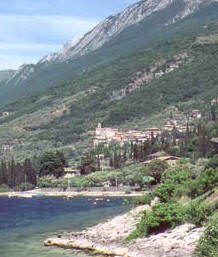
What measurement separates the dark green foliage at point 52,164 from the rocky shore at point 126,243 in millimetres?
91703

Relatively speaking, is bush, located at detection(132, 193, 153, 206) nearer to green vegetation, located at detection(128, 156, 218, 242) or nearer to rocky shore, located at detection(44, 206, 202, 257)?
green vegetation, located at detection(128, 156, 218, 242)

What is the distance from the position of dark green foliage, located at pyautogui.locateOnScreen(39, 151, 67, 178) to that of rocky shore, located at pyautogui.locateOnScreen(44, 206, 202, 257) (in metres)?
91.7

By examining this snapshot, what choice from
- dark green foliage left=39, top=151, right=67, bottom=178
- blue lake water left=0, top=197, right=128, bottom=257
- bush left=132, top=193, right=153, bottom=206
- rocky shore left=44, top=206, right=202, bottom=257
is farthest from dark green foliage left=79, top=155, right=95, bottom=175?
rocky shore left=44, top=206, right=202, bottom=257

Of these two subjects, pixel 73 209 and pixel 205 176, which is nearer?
pixel 205 176

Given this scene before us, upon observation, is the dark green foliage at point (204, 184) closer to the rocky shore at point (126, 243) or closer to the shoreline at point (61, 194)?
the rocky shore at point (126, 243)

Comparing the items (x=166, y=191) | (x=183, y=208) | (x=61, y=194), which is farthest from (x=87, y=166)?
(x=183, y=208)

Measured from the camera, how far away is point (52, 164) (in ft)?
481

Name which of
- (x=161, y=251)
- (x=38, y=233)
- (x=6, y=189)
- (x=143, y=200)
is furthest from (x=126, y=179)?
(x=161, y=251)

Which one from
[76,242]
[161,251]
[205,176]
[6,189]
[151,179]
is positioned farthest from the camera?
[6,189]

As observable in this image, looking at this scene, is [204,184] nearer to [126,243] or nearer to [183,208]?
[183,208]

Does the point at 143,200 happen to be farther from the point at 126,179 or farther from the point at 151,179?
the point at 126,179

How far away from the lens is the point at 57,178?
146m

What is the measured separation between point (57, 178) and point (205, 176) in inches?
3711

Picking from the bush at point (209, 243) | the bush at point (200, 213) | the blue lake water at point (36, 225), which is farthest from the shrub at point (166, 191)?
the bush at point (209, 243)
